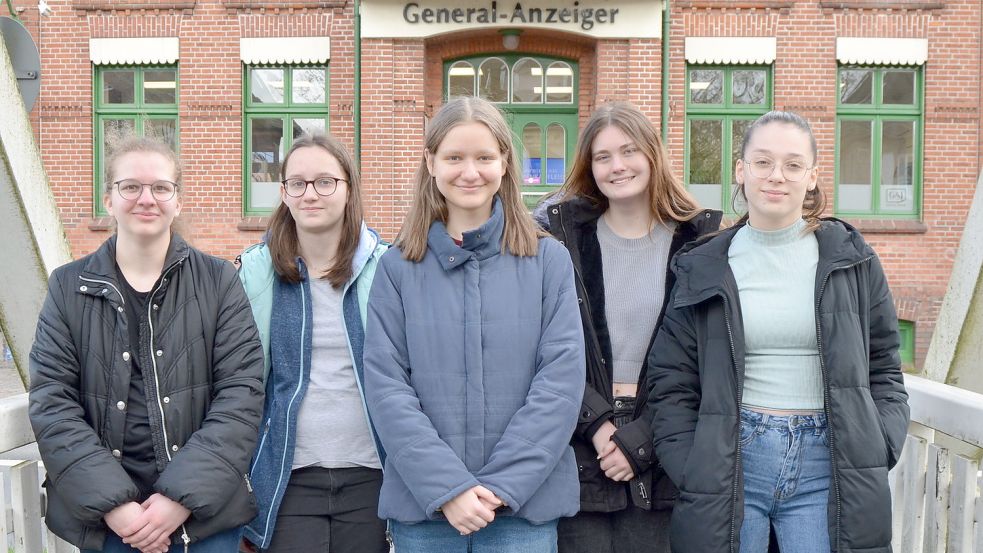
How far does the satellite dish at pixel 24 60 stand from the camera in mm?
3316

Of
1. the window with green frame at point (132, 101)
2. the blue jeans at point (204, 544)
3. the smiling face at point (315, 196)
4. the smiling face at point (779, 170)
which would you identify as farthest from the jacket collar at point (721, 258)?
the window with green frame at point (132, 101)

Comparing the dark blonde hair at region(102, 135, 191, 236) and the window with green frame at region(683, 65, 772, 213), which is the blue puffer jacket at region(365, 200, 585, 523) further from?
the window with green frame at region(683, 65, 772, 213)

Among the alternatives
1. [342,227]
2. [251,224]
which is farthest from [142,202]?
[251,224]

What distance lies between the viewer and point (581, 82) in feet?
41.3

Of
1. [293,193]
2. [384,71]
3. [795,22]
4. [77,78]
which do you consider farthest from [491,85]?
[293,193]

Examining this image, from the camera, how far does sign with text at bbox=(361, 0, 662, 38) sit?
38.9 ft

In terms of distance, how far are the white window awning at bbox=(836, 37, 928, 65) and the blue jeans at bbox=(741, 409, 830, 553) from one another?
1129 cm

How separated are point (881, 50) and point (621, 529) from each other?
38.3 ft

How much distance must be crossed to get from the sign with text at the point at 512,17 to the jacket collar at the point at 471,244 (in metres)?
9.78

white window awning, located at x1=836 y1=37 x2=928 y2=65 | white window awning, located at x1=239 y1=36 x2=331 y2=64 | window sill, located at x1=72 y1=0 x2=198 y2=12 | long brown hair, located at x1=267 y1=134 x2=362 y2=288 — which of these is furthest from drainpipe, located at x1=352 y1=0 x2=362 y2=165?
long brown hair, located at x1=267 y1=134 x2=362 y2=288

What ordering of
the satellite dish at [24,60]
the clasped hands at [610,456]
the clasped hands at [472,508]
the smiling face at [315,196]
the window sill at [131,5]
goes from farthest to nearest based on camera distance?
the window sill at [131,5] → the satellite dish at [24,60] → the smiling face at [315,196] → the clasped hands at [610,456] → the clasped hands at [472,508]

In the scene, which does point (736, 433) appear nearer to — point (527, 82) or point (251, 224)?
point (527, 82)

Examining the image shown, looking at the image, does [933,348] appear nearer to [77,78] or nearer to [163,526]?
[163,526]

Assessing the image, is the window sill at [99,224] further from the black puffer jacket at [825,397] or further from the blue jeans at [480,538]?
the black puffer jacket at [825,397]
